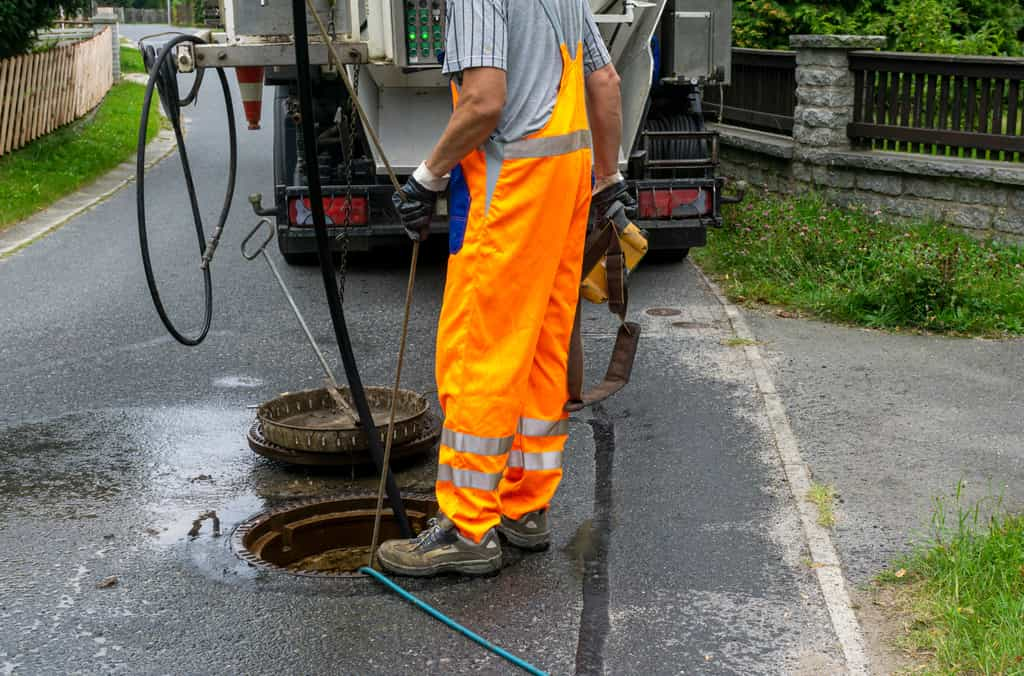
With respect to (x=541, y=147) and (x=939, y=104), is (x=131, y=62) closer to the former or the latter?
(x=939, y=104)

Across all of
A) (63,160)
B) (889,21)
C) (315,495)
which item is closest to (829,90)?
(889,21)

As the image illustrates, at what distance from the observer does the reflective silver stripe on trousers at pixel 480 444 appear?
4230 millimetres

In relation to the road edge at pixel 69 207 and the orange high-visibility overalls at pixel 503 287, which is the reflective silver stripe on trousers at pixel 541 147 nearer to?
the orange high-visibility overalls at pixel 503 287

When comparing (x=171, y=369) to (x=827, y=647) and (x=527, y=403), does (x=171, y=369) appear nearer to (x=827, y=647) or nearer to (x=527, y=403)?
(x=527, y=403)

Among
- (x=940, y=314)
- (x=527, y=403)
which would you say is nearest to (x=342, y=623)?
(x=527, y=403)

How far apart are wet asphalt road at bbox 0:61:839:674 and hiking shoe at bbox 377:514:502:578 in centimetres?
5

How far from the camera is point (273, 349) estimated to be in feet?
A: 24.2

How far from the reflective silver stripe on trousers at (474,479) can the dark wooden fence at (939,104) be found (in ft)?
22.9

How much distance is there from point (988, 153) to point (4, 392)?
756cm

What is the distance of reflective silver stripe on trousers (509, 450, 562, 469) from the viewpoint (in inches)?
178

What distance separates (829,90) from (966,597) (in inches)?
306

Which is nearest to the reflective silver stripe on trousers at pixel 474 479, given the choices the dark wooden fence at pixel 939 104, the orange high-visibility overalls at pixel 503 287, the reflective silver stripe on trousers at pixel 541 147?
the orange high-visibility overalls at pixel 503 287

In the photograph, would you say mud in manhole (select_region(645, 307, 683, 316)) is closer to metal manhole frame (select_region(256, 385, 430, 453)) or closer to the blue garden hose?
Result: metal manhole frame (select_region(256, 385, 430, 453))

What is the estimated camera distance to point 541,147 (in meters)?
4.11
